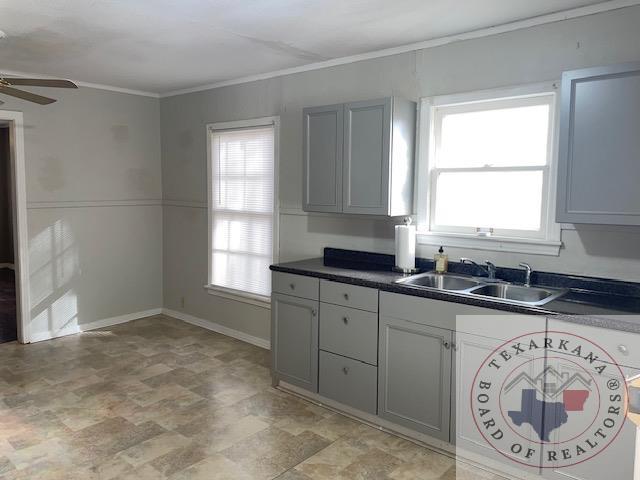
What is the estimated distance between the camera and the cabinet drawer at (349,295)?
10.3 ft

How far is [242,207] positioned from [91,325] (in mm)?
2041

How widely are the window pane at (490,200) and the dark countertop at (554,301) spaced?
1.39ft

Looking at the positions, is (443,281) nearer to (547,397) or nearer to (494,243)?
(494,243)

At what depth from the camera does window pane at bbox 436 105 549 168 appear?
3.07m

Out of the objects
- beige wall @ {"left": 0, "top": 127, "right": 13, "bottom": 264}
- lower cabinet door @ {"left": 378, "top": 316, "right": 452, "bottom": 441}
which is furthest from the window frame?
beige wall @ {"left": 0, "top": 127, "right": 13, "bottom": 264}

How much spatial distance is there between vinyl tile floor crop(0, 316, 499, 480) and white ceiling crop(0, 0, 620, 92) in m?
2.47

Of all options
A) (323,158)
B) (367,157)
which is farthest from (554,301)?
(323,158)

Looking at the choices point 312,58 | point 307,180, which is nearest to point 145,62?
point 312,58

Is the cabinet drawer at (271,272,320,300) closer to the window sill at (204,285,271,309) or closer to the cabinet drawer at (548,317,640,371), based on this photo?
the window sill at (204,285,271,309)

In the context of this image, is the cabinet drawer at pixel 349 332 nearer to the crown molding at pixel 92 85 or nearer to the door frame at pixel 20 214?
the door frame at pixel 20 214

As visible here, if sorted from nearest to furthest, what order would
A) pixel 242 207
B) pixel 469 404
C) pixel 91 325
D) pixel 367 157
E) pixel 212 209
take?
pixel 469 404 < pixel 367 157 < pixel 242 207 < pixel 212 209 < pixel 91 325

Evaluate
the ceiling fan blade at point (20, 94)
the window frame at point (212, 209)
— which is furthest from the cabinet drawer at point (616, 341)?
the ceiling fan blade at point (20, 94)

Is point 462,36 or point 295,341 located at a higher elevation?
point 462,36

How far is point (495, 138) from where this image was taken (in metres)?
3.24
